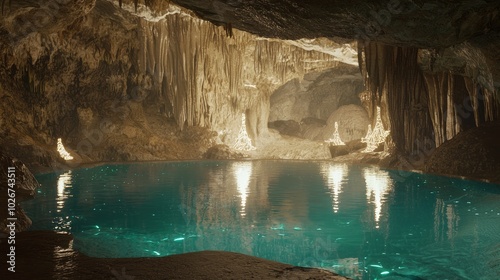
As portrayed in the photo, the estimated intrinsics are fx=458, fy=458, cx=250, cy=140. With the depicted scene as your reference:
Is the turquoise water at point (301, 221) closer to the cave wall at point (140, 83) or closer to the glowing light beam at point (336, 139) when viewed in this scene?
the cave wall at point (140, 83)

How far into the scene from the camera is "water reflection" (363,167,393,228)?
7916mm

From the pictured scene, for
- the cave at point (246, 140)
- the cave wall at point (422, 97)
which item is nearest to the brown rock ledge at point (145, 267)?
the cave at point (246, 140)

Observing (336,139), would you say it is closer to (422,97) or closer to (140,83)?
(422,97)

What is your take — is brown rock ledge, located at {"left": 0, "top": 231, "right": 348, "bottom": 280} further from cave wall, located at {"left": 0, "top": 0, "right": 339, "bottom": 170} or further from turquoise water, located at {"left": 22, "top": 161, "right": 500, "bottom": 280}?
cave wall, located at {"left": 0, "top": 0, "right": 339, "bottom": 170}

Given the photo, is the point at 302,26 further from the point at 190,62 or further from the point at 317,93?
the point at 317,93

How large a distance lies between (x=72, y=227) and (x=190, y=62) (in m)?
14.3

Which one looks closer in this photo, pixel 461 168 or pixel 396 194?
pixel 396 194

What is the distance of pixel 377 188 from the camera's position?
10.4 m

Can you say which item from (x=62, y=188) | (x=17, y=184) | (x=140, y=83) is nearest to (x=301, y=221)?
(x=17, y=184)

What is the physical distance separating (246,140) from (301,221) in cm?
1614

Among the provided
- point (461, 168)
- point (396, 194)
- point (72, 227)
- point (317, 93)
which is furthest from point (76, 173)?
point (317, 93)

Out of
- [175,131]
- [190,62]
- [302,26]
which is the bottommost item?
[175,131]

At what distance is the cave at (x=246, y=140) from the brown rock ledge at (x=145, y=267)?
3cm

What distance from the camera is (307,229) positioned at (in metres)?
6.22
